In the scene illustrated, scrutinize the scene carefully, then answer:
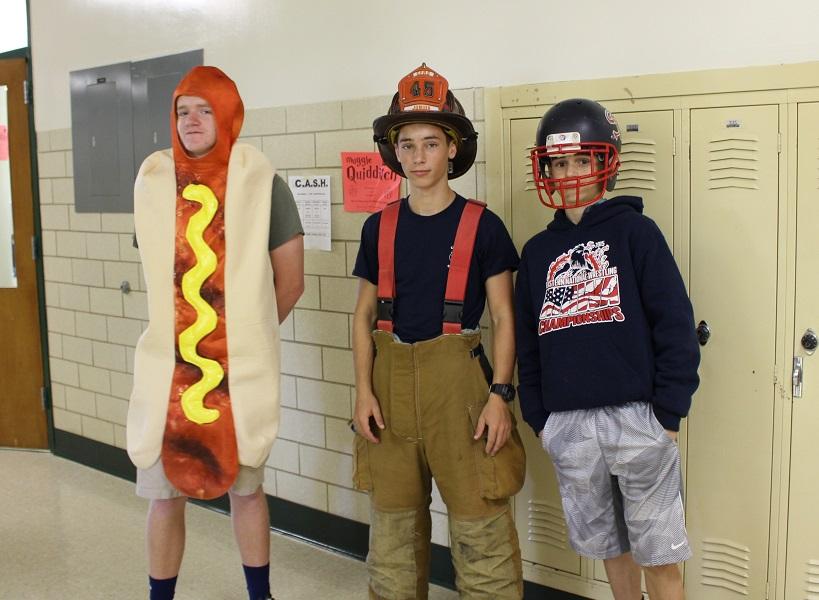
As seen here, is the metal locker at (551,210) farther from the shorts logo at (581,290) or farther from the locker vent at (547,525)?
the shorts logo at (581,290)

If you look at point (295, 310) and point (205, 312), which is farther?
point (295, 310)

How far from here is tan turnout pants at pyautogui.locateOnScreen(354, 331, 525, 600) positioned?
2.21 m

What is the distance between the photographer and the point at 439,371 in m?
2.20

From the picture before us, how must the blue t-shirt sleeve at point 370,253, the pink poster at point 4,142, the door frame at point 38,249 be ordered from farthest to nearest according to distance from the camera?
the pink poster at point 4,142
the door frame at point 38,249
the blue t-shirt sleeve at point 370,253

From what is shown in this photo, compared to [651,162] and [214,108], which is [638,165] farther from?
[214,108]

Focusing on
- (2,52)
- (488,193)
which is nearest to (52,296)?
(2,52)

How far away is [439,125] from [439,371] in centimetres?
70

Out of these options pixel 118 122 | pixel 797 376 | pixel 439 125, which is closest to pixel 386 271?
pixel 439 125

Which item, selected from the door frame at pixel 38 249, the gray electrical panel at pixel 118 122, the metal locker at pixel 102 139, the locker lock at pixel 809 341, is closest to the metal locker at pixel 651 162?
the locker lock at pixel 809 341

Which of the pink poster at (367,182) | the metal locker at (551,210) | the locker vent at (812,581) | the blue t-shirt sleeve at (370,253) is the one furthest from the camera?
the pink poster at (367,182)

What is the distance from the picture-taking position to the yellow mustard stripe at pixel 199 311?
2297mm

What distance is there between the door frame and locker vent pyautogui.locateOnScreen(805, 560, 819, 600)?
3.92 meters

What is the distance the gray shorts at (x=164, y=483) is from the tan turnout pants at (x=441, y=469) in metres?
0.37

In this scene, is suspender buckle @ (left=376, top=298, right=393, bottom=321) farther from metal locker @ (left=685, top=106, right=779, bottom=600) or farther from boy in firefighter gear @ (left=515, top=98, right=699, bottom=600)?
metal locker @ (left=685, top=106, right=779, bottom=600)
